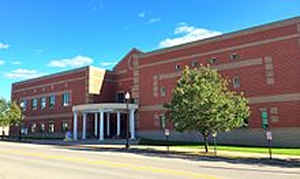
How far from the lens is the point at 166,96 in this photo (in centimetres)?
3494

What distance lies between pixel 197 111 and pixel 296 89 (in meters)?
11.9

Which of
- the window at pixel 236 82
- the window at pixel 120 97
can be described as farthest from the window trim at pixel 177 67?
the window at pixel 120 97

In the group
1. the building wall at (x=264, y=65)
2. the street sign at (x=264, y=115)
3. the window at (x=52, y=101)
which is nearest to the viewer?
the building wall at (x=264, y=65)

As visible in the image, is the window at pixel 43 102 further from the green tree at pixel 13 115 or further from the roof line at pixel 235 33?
the roof line at pixel 235 33

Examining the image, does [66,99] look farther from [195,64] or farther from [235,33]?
[235,33]

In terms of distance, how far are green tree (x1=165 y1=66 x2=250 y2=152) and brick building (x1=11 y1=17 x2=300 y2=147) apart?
22.6ft

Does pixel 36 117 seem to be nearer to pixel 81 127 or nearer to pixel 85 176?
pixel 81 127

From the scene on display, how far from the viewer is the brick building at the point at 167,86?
87.9 feet

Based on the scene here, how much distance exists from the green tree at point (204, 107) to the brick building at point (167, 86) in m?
6.90

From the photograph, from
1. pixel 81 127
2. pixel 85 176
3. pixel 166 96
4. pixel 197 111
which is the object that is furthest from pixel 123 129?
pixel 85 176


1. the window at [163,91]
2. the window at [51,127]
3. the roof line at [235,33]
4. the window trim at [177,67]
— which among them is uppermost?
the roof line at [235,33]

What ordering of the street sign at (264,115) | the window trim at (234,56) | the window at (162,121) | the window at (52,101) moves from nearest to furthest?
1. the street sign at (264,115)
2. the window trim at (234,56)
3. the window at (162,121)
4. the window at (52,101)

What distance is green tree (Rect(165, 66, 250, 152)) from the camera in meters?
20.2

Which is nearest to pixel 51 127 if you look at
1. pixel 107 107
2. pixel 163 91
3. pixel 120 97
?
pixel 120 97
